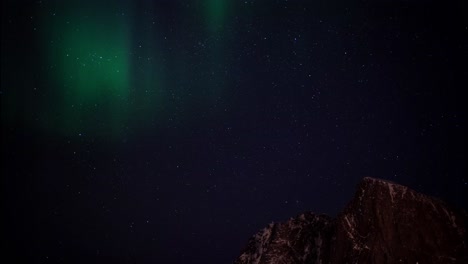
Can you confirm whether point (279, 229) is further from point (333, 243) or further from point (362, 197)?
point (362, 197)

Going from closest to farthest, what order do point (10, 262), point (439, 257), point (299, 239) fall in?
point (439, 257), point (299, 239), point (10, 262)

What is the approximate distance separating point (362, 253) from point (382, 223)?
3.39ft

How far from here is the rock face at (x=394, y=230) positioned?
7539 millimetres

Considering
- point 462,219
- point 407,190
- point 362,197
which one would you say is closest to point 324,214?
point 362,197

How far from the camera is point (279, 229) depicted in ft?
36.8

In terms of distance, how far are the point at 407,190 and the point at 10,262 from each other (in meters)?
37.6

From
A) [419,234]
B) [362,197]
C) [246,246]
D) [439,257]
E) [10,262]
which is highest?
[362,197]

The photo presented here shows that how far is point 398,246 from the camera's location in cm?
769

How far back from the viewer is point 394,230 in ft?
25.9

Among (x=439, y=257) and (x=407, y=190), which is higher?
(x=407, y=190)

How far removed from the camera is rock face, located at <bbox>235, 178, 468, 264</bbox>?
7.54 metres

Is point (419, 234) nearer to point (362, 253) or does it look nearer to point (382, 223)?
point (382, 223)

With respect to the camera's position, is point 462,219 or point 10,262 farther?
point 10,262

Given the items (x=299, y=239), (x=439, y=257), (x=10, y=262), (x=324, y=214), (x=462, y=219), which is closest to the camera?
(x=439, y=257)
